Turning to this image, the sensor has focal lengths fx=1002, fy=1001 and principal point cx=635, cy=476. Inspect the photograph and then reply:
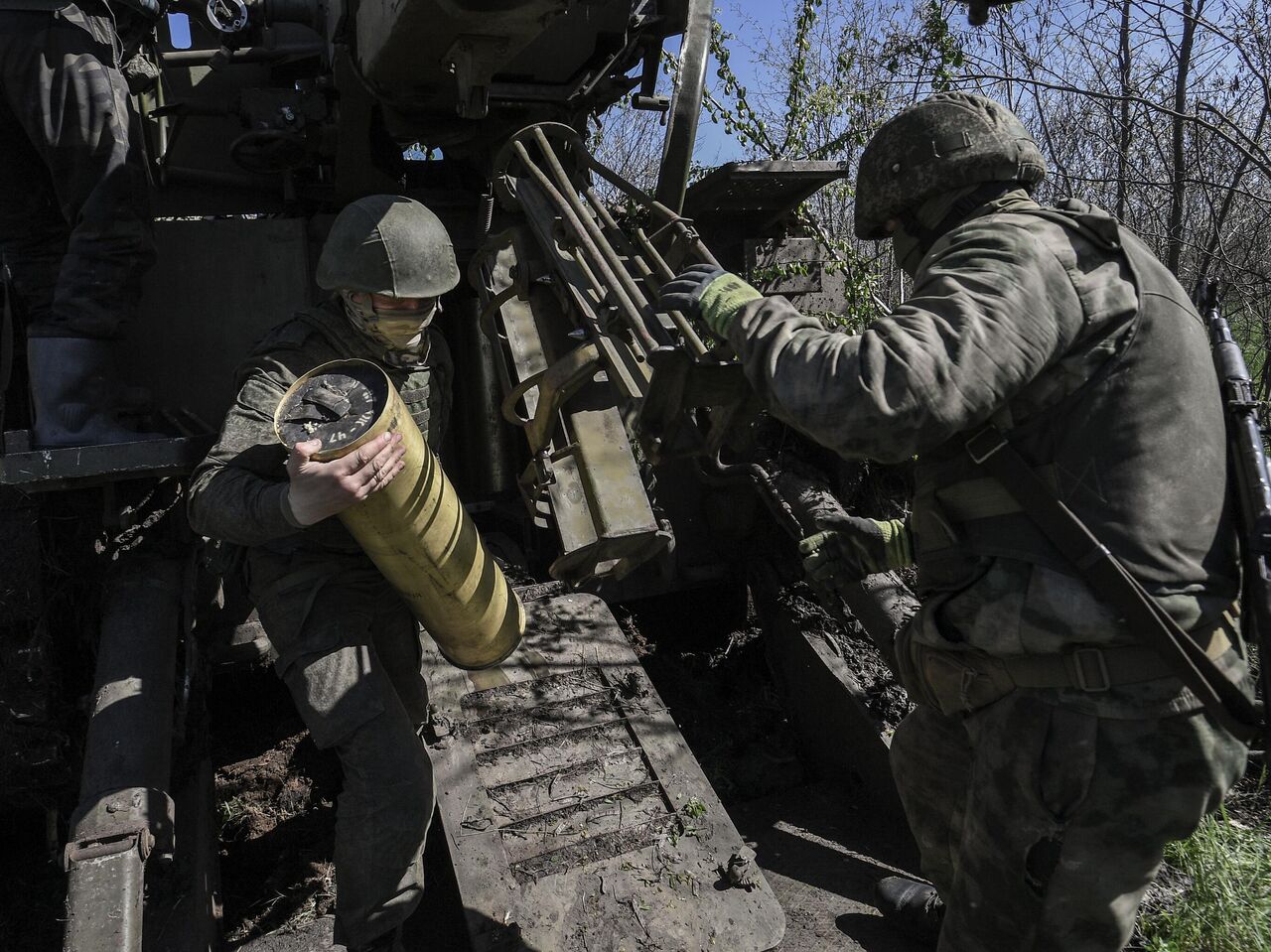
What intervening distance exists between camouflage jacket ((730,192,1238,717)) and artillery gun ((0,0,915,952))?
0.42 m

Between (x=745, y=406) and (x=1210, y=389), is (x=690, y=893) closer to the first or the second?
(x=745, y=406)

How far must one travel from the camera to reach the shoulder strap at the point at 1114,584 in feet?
6.59

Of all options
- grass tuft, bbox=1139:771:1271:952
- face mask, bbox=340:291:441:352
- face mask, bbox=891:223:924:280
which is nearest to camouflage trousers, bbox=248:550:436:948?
face mask, bbox=340:291:441:352

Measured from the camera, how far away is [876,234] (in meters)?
2.64

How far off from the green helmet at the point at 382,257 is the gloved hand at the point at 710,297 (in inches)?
32.6

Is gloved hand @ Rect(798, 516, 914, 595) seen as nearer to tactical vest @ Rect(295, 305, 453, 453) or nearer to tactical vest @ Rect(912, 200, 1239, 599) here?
tactical vest @ Rect(912, 200, 1239, 599)

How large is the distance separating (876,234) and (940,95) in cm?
37

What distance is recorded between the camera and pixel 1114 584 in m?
2.08

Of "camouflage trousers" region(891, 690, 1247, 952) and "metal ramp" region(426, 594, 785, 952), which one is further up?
"camouflage trousers" region(891, 690, 1247, 952)

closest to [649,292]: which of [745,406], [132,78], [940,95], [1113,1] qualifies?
[745,406]

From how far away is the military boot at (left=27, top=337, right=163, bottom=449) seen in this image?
3215 millimetres

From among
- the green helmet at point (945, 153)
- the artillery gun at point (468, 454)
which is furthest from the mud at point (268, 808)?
the green helmet at point (945, 153)

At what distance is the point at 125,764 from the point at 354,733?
70cm

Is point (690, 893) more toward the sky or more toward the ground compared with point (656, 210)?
more toward the ground
